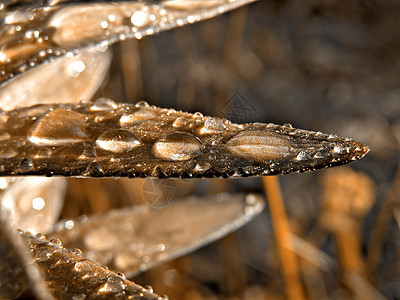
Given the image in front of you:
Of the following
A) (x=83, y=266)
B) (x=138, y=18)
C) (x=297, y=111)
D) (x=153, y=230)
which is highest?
(x=138, y=18)

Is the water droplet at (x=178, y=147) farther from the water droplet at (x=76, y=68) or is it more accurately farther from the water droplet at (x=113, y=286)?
the water droplet at (x=76, y=68)

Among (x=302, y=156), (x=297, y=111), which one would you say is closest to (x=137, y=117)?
(x=302, y=156)

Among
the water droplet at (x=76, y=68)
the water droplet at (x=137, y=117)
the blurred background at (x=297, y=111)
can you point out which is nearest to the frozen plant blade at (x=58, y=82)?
the water droplet at (x=76, y=68)

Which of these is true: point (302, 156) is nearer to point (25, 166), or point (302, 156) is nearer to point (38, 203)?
point (25, 166)

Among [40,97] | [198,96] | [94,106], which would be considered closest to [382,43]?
[198,96]

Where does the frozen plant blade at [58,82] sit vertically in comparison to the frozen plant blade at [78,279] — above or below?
above

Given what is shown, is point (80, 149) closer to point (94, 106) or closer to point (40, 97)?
point (94, 106)

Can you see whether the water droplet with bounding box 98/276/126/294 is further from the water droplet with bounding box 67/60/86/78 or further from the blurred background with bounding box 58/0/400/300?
the blurred background with bounding box 58/0/400/300

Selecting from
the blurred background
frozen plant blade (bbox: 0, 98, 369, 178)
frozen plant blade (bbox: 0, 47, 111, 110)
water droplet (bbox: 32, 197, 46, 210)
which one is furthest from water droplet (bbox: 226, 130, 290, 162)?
the blurred background
